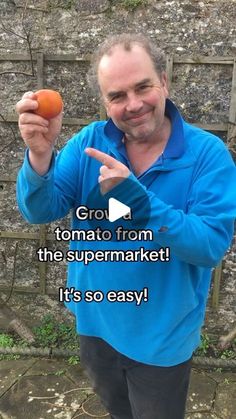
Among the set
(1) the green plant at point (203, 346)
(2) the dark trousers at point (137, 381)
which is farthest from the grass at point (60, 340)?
(2) the dark trousers at point (137, 381)

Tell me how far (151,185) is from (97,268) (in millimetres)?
394

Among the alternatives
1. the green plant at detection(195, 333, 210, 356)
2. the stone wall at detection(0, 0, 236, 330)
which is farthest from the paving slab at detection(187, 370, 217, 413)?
the stone wall at detection(0, 0, 236, 330)

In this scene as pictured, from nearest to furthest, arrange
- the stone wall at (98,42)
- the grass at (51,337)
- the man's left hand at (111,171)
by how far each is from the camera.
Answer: the man's left hand at (111,171)
the stone wall at (98,42)
the grass at (51,337)

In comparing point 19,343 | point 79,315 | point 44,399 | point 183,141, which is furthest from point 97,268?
point 19,343

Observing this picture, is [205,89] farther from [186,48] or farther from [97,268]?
[97,268]

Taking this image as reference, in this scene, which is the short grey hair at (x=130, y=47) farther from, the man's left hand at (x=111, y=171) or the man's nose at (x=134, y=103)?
the man's left hand at (x=111, y=171)

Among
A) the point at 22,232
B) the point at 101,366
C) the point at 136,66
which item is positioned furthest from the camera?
the point at 22,232

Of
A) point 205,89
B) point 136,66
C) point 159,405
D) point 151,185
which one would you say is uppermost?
point 205,89

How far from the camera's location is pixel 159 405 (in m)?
1.68

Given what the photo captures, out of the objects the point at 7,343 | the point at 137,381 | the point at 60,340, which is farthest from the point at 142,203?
the point at 7,343

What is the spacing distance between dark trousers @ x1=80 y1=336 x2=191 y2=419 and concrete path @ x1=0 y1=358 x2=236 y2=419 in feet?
3.08

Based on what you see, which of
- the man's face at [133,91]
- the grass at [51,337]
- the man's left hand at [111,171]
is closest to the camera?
the man's left hand at [111,171]

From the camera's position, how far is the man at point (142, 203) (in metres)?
1.30

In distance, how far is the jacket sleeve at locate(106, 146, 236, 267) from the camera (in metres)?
1.24
